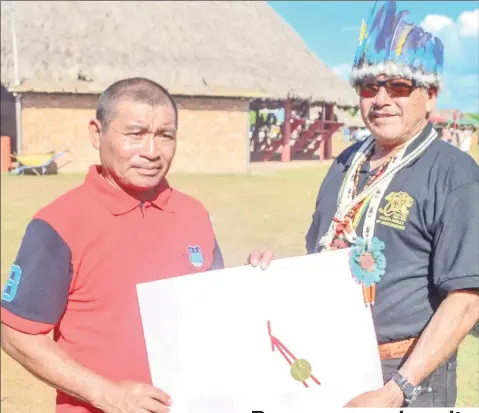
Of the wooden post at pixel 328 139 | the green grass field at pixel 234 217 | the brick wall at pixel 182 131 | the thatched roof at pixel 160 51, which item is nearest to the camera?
the green grass field at pixel 234 217

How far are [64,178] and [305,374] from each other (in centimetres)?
1525

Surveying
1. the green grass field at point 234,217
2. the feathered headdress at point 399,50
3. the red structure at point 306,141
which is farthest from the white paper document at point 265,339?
the red structure at point 306,141

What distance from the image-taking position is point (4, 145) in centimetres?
1759

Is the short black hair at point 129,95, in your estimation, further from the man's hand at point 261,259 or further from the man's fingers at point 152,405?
the man's fingers at point 152,405

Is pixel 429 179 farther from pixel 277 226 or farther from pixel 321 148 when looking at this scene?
pixel 321 148

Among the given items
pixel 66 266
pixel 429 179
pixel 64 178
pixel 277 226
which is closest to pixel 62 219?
pixel 66 266

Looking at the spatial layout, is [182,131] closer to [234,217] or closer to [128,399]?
[234,217]

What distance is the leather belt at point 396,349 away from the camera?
1955 millimetres

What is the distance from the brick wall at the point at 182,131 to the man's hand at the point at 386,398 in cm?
1676

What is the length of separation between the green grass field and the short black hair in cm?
244

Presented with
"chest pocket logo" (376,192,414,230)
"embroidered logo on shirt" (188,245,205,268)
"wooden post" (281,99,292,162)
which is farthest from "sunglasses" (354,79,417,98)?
"wooden post" (281,99,292,162)

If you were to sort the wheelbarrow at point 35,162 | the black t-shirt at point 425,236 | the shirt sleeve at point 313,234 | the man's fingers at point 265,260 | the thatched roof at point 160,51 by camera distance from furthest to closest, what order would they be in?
1. the thatched roof at point 160,51
2. the wheelbarrow at point 35,162
3. the shirt sleeve at point 313,234
4. the man's fingers at point 265,260
5. the black t-shirt at point 425,236

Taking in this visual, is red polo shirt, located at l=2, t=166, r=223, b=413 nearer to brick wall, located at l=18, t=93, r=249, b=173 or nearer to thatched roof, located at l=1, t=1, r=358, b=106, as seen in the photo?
brick wall, located at l=18, t=93, r=249, b=173

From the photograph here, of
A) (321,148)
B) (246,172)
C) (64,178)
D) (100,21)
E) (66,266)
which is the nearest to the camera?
(66,266)
